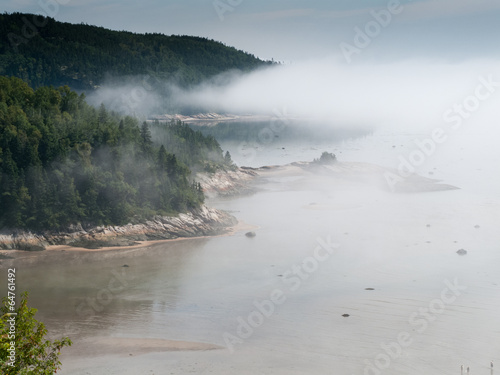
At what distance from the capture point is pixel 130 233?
8069cm

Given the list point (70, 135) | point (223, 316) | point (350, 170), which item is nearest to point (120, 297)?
point (223, 316)

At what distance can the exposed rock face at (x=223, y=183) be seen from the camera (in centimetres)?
11912

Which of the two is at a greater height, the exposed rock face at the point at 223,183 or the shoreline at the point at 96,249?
the exposed rock face at the point at 223,183

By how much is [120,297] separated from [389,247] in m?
35.5

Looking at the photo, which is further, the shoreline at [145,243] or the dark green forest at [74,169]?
the dark green forest at [74,169]

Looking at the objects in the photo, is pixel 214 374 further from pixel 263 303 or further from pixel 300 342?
pixel 263 303

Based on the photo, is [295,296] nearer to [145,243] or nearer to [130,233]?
[145,243]

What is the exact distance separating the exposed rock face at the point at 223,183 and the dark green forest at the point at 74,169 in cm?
2340

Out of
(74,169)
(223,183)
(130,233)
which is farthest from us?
(223,183)

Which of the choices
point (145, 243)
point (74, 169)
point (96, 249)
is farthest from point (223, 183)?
point (96, 249)

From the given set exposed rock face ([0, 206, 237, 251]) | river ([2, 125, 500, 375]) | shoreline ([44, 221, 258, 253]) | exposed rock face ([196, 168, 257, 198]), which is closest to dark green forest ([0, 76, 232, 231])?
exposed rock face ([0, 206, 237, 251])

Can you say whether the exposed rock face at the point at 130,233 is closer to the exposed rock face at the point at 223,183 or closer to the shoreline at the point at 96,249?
the shoreline at the point at 96,249

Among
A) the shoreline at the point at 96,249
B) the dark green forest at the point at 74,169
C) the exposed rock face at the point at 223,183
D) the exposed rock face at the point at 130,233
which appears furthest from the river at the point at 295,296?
the exposed rock face at the point at 223,183

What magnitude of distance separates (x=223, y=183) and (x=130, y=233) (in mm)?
44793
